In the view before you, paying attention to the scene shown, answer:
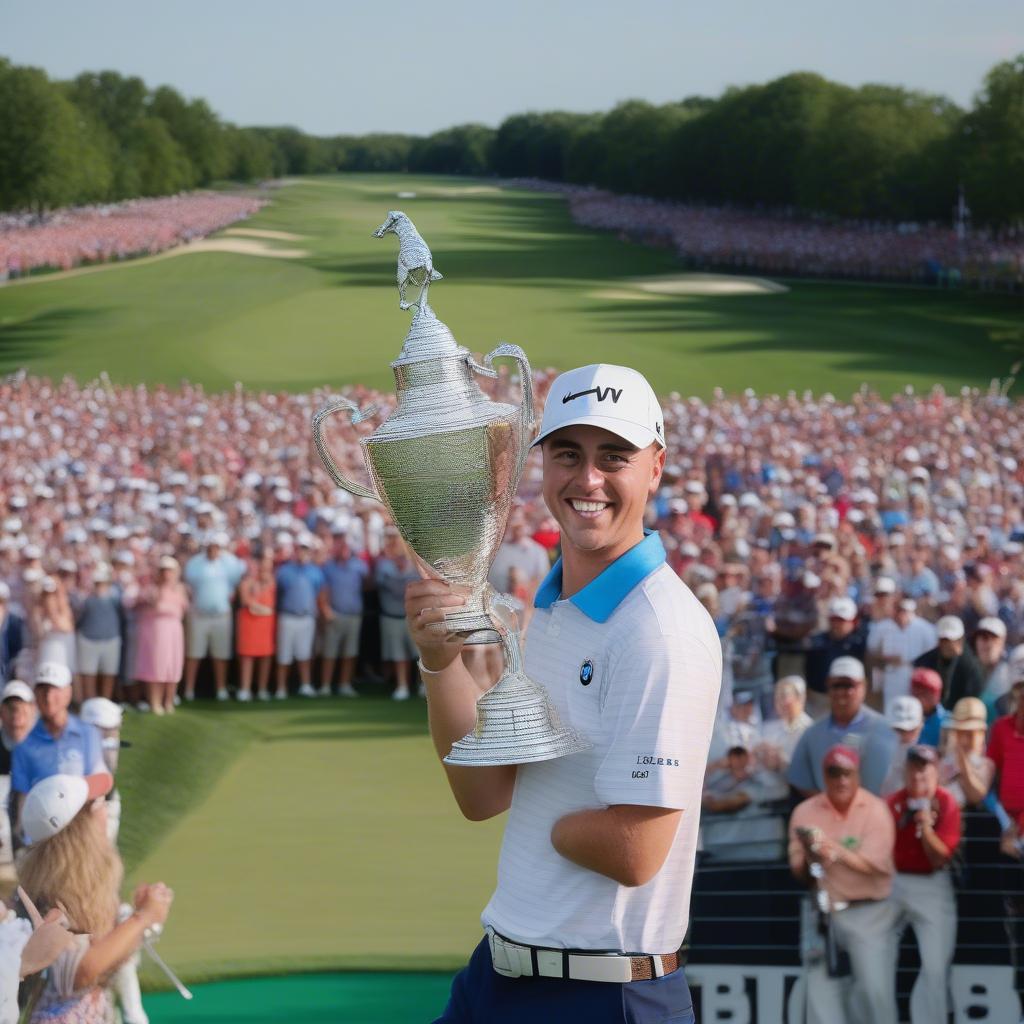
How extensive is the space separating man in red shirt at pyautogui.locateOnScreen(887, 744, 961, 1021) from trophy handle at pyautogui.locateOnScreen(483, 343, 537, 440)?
3560 mm

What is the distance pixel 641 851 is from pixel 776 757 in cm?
446

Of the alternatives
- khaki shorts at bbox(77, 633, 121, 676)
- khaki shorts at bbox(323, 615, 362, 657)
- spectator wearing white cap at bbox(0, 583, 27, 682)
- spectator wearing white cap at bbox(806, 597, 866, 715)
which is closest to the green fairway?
khaki shorts at bbox(323, 615, 362, 657)

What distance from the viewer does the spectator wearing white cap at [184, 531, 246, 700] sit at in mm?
11398

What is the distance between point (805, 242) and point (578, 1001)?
36.3 meters

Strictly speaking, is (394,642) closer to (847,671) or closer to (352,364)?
(847,671)

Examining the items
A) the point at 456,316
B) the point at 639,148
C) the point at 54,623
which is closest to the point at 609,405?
the point at 54,623

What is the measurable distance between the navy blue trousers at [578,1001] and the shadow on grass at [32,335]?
2210 cm

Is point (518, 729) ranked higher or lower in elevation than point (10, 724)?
higher

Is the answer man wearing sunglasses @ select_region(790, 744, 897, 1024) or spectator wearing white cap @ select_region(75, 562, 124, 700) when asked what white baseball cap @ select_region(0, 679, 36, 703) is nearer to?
man wearing sunglasses @ select_region(790, 744, 897, 1024)

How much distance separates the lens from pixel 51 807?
4.71 m

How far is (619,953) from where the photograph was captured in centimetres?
238

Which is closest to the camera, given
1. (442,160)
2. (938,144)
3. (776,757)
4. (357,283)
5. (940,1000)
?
(940,1000)

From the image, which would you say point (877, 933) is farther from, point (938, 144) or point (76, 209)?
point (938, 144)

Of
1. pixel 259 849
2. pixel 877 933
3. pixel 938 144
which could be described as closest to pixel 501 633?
pixel 877 933
